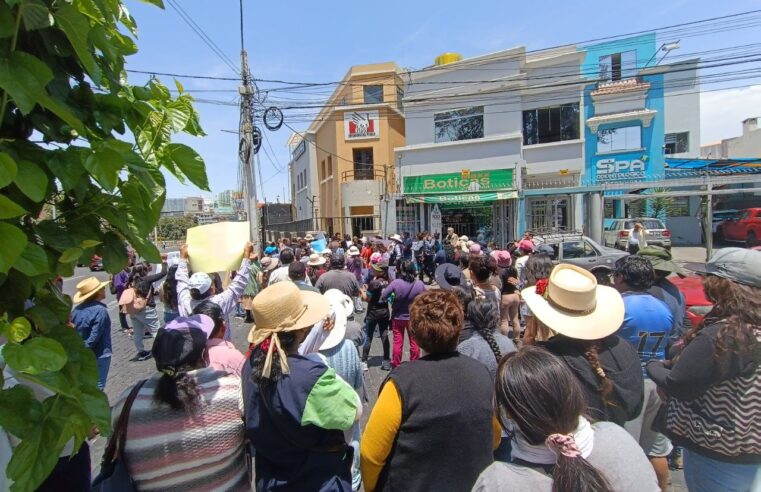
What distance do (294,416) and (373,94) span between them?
25605mm

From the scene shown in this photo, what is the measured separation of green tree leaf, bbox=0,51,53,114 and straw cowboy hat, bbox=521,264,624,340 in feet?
7.20

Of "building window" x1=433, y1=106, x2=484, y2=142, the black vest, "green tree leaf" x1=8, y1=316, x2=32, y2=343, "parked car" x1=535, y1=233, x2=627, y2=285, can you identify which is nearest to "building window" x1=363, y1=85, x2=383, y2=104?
"building window" x1=433, y1=106, x2=484, y2=142

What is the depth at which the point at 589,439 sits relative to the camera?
4.81 ft

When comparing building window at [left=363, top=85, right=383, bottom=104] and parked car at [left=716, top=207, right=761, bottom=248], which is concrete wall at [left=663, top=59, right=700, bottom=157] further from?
building window at [left=363, top=85, right=383, bottom=104]

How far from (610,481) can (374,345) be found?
23.1ft

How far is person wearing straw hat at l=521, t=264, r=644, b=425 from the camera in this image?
2242mm

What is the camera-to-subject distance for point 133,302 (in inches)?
295

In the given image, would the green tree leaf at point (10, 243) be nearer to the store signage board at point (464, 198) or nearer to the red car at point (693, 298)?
the red car at point (693, 298)

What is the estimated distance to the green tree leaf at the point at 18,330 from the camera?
0.97 meters

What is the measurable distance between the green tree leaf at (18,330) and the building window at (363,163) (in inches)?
999

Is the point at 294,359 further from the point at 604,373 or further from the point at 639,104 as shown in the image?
the point at 639,104

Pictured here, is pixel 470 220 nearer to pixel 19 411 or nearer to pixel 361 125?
pixel 361 125

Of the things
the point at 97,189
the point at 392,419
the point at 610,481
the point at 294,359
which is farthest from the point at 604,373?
the point at 97,189

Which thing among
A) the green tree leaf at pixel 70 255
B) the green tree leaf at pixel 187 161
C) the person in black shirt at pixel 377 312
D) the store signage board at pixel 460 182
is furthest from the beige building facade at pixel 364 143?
the green tree leaf at pixel 70 255
